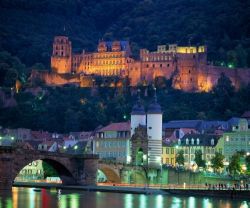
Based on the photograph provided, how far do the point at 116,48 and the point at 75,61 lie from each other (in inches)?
318

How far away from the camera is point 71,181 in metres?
88.7

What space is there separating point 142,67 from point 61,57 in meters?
17.5

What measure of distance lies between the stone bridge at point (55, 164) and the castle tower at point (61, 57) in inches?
3103

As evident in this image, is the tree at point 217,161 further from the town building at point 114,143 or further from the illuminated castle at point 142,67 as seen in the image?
the illuminated castle at point 142,67

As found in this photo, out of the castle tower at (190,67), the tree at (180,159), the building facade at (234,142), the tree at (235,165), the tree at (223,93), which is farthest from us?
the castle tower at (190,67)

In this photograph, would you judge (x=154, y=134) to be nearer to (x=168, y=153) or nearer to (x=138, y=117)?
(x=138, y=117)

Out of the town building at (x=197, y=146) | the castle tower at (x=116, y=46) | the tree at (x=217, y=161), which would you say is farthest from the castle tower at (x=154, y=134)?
the castle tower at (x=116, y=46)

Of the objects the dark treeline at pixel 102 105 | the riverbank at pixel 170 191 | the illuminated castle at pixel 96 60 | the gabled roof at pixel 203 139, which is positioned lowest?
the riverbank at pixel 170 191

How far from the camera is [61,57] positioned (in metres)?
170

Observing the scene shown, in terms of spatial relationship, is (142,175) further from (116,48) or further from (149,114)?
(116,48)

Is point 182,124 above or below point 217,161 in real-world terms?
above

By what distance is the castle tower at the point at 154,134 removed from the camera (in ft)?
323

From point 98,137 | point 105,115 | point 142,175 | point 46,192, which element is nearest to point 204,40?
point 105,115

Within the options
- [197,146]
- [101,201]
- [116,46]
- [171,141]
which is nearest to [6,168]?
[101,201]
